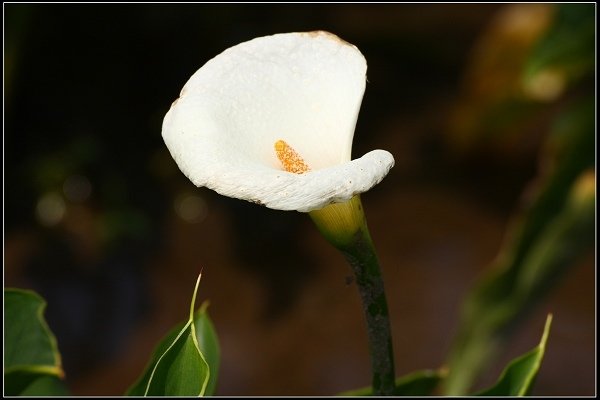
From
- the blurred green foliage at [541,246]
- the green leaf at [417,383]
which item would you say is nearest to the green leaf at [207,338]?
the green leaf at [417,383]

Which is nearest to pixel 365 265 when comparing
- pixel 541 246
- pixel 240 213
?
pixel 541 246

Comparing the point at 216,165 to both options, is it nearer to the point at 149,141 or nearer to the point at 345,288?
the point at 345,288

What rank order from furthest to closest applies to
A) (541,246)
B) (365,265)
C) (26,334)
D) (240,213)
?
(240,213) < (541,246) < (26,334) < (365,265)

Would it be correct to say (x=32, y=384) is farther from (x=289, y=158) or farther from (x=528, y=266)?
(x=528, y=266)

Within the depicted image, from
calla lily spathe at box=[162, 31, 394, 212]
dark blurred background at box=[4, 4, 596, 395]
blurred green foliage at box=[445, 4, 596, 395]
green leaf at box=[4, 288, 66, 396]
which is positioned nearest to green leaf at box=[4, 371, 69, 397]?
green leaf at box=[4, 288, 66, 396]

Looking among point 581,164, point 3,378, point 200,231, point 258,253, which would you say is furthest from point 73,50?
point 3,378

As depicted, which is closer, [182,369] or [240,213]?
[182,369]

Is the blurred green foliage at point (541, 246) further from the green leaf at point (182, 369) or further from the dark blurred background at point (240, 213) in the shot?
the green leaf at point (182, 369)
